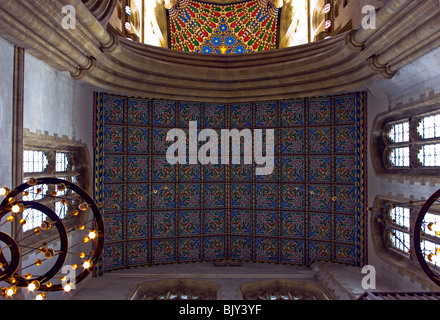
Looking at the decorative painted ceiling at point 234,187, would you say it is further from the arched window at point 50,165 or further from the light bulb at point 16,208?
the light bulb at point 16,208

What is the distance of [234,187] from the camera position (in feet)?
40.6

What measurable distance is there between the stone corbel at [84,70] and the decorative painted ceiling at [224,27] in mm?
4859

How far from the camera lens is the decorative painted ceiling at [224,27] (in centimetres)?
1279

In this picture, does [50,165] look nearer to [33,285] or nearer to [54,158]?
[54,158]

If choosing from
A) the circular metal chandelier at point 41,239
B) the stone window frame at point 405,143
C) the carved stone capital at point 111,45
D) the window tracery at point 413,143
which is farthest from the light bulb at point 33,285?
the window tracery at point 413,143

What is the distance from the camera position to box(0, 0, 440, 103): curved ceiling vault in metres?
6.54

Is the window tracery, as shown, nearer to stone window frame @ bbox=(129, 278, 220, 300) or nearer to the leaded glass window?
stone window frame @ bbox=(129, 278, 220, 300)

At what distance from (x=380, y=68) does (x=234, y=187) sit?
6.21 meters

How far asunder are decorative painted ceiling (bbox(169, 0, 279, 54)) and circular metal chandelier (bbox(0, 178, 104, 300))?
23.7ft

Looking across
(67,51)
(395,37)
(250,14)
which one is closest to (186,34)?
(250,14)

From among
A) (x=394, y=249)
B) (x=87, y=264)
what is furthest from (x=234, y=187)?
(x=87, y=264)
